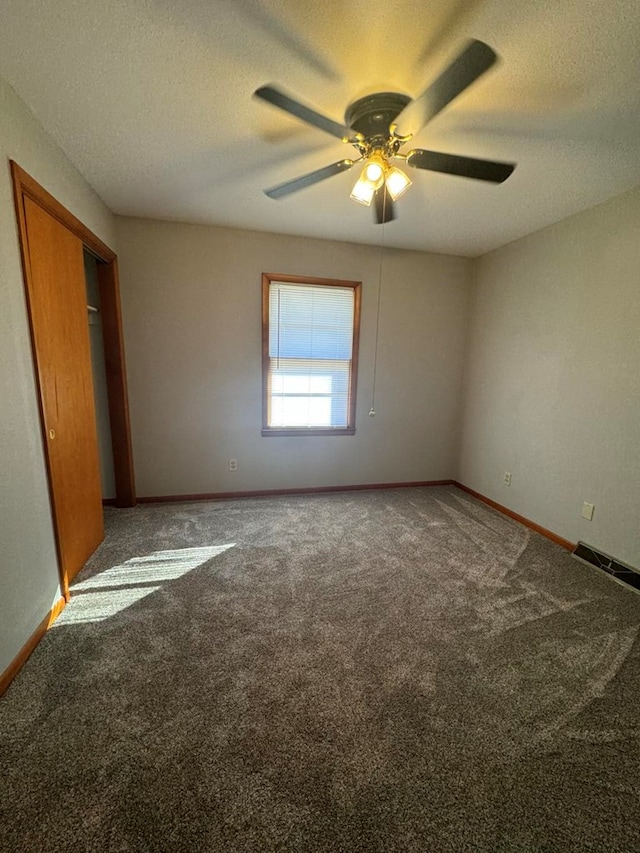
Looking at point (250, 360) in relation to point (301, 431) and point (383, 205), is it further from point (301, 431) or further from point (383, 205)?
point (383, 205)

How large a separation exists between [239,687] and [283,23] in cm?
252

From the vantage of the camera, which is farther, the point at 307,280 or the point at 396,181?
the point at 307,280

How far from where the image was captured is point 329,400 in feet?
11.7

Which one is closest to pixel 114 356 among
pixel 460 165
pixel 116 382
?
pixel 116 382

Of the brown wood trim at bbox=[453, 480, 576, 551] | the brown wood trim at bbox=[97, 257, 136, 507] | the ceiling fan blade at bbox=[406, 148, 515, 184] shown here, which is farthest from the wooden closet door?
the brown wood trim at bbox=[453, 480, 576, 551]

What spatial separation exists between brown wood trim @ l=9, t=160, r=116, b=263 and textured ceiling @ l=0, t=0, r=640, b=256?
1.09 ft

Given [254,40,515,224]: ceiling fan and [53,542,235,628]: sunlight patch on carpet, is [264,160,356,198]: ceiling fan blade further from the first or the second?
[53,542,235,628]: sunlight patch on carpet

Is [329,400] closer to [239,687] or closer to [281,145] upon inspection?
[281,145]

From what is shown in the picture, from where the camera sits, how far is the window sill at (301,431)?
342 cm

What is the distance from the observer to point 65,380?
6.66 feet

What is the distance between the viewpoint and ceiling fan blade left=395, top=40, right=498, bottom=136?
98cm

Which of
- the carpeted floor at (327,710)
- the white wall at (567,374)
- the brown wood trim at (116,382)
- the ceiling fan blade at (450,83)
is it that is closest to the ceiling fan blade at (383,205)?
the ceiling fan blade at (450,83)

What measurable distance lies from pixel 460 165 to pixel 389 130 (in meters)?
0.35

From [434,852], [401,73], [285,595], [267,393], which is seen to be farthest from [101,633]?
[401,73]
